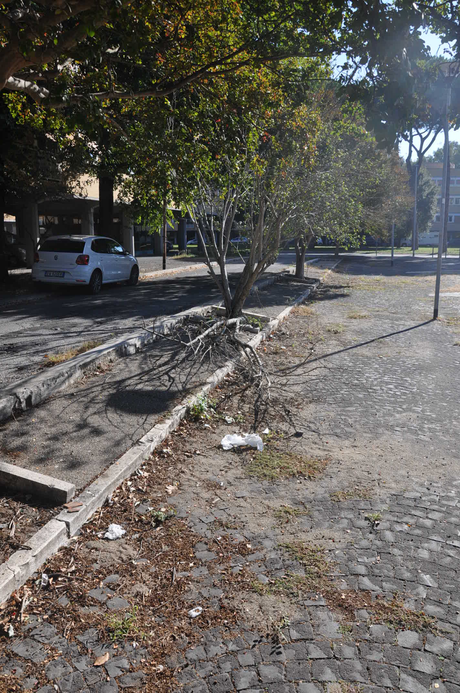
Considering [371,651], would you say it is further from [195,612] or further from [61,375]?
[61,375]


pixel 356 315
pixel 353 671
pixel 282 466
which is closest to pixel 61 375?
pixel 282 466

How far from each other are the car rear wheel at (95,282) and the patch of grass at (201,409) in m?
10.2

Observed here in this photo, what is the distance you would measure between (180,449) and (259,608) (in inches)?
94.4

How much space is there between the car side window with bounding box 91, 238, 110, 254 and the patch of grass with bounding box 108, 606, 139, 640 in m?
14.0

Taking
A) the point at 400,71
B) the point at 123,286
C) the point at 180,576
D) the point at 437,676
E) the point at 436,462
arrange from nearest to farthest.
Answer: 1. the point at 437,676
2. the point at 180,576
3. the point at 436,462
4. the point at 400,71
5. the point at 123,286

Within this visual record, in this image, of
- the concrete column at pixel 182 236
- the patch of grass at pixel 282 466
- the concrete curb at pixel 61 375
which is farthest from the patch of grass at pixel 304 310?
the concrete column at pixel 182 236

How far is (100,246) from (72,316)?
519 cm

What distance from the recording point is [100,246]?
1658cm

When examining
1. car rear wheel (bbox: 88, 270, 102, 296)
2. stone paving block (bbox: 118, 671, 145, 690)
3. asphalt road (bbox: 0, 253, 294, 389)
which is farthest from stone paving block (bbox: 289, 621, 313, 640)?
car rear wheel (bbox: 88, 270, 102, 296)

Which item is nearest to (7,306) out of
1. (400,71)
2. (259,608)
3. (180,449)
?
(180,449)

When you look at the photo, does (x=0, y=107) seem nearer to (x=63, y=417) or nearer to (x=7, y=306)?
(x=7, y=306)

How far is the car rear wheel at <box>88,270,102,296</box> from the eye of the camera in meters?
15.8

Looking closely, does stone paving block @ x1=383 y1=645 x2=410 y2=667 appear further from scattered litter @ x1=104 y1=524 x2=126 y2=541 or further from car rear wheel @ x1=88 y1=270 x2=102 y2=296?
car rear wheel @ x1=88 y1=270 x2=102 y2=296

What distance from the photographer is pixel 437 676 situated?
262 cm
